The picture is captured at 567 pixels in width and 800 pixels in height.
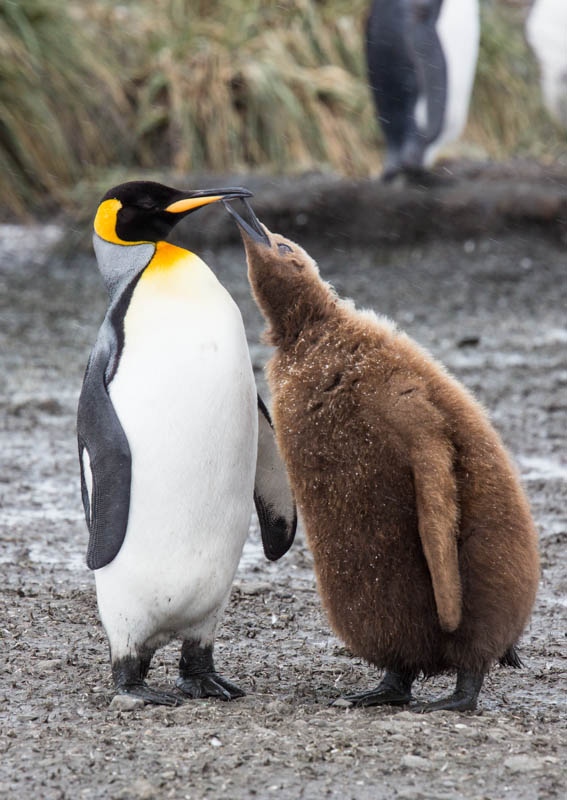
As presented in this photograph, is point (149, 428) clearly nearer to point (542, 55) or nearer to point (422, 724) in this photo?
point (422, 724)

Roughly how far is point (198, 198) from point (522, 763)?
155cm

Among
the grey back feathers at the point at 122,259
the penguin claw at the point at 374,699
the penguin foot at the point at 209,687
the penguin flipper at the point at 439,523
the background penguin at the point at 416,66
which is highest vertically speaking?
the grey back feathers at the point at 122,259

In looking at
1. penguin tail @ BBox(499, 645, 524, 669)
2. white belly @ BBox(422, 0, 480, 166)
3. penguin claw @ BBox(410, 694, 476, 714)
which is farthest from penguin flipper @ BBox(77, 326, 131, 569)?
white belly @ BBox(422, 0, 480, 166)

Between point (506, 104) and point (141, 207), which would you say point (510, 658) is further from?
point (506, 104)

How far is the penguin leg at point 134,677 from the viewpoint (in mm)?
3123

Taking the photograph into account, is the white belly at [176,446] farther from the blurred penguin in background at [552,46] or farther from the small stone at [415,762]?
the blurred penguin in background at [552,46]

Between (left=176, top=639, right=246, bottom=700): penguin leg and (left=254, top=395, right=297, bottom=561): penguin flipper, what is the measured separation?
0.35 metres

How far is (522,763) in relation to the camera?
255 cm

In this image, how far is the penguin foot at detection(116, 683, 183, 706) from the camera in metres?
3.07

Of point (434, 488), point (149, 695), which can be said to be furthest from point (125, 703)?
point (434, 488)

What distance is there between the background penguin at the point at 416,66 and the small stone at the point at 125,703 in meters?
8.44

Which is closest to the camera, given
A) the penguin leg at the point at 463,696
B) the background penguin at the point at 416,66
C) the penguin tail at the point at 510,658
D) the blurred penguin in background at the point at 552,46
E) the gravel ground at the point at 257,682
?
the gravel ground at the point at 257,682

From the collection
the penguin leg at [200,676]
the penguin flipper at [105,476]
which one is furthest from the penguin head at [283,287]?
the penguin leg at [200,676]

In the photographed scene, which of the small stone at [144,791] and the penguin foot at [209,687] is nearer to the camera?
the small stone at [144,791]
